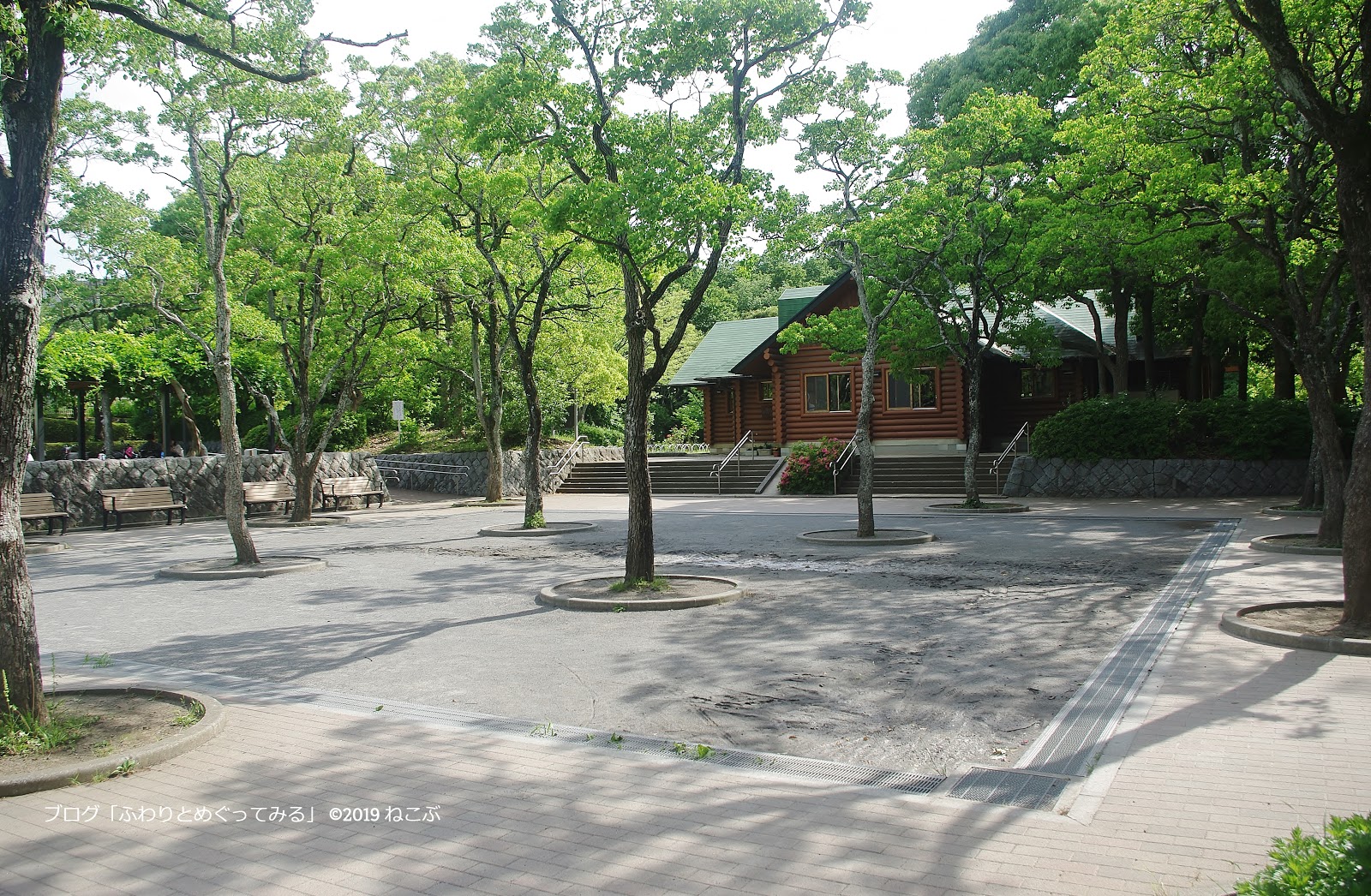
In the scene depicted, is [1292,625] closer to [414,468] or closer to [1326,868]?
[1326,868]

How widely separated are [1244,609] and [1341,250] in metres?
8.16

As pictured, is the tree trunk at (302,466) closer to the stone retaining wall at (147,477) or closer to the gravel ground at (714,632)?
the stone retaining wall at (147,477)

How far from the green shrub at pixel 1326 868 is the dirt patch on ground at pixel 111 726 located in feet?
18.2

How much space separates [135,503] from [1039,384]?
27.5 m

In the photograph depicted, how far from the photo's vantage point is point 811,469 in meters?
28.4

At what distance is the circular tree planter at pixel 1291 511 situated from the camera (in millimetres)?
18391

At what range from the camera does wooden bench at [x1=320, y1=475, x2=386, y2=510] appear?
26594 mm


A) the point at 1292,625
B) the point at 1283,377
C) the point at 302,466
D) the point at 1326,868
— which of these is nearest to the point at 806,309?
the point at 1283,377

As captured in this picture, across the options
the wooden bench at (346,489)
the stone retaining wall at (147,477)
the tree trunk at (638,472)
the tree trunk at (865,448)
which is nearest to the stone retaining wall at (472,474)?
the wooden bench at (346,489)

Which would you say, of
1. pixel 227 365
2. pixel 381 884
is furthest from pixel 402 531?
pixel 381 884

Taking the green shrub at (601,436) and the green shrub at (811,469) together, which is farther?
the green shrub at (601,436)

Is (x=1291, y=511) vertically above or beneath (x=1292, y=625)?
above

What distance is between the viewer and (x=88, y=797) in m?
4.96

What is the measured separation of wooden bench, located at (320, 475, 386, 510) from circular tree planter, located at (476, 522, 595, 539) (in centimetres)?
830
